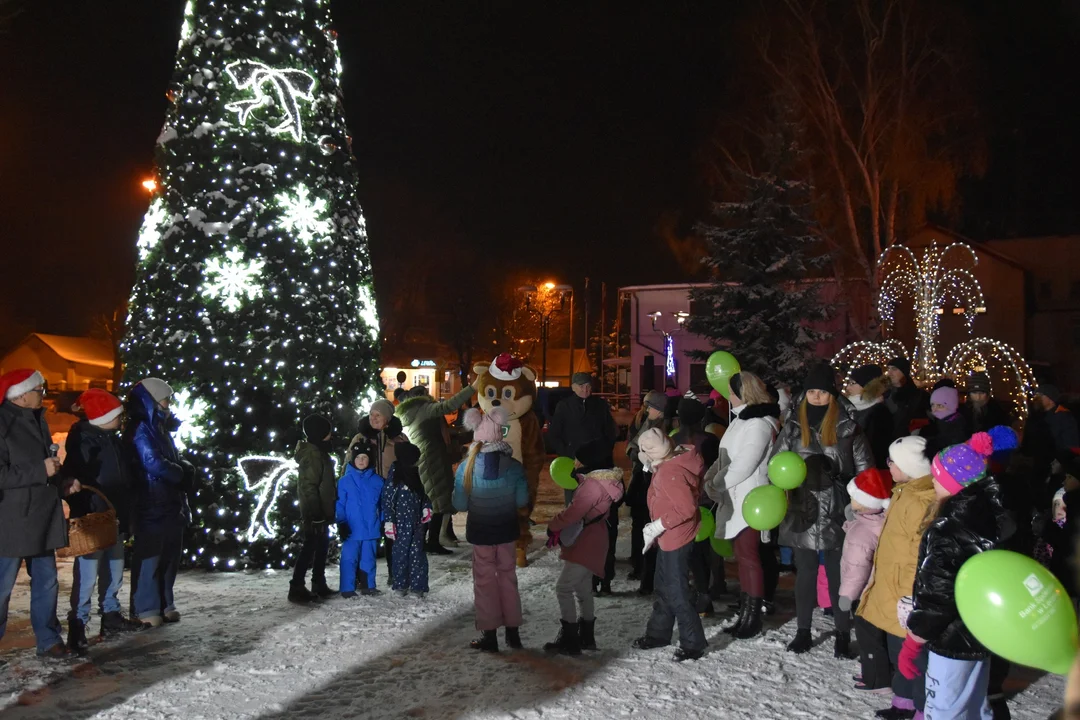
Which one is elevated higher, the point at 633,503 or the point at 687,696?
the point at 633,503

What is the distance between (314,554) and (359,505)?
0.59 m

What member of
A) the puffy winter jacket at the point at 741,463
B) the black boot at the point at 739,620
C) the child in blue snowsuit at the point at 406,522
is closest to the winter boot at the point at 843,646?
the black boot at the point at 739,620

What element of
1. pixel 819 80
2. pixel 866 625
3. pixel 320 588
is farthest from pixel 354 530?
pixel 819 80

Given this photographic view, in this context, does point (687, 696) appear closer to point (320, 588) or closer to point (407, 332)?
point (320, 588)

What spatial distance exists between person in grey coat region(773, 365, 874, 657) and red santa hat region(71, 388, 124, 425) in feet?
16.9

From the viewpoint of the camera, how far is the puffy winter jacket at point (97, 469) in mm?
6410

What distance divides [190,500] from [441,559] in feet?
8.95

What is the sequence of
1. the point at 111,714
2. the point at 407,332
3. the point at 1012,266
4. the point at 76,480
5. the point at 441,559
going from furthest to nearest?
the point at 407,332 → the point at 1012,266 → the point at 441,559 → the point at 76,480 → the point at 111,714

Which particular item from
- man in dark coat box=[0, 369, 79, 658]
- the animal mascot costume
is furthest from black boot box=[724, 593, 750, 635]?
man in dark coat box=[0, 369, 79, 658]

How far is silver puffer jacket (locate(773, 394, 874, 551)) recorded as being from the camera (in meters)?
6.10

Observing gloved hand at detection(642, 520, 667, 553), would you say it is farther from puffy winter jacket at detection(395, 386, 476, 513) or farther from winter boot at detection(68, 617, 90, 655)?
winter boot at detection(68, 617, 90, 655)

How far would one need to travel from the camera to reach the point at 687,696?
5383 mm

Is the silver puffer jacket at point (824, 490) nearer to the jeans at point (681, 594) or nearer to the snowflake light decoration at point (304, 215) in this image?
the jeans at point (681, 594)

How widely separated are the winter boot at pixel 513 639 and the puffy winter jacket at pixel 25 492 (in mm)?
3217
